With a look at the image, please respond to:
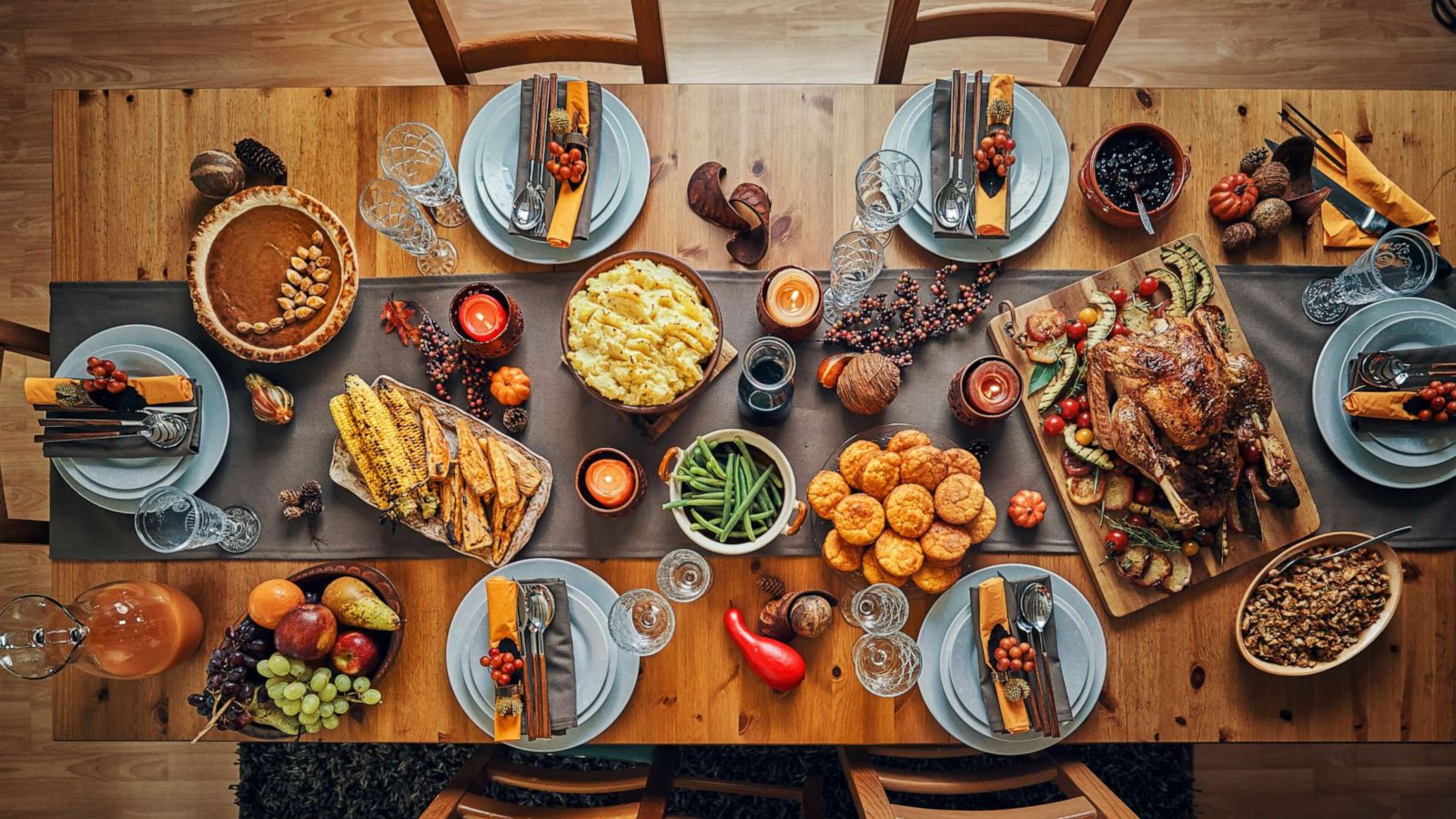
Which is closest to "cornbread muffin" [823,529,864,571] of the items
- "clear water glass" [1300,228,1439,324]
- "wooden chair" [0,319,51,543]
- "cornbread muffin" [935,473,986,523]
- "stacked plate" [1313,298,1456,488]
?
"cornbread muffin" [935,473,986,523]

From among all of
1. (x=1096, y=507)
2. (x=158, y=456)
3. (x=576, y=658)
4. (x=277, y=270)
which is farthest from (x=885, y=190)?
(x=158, y=456)

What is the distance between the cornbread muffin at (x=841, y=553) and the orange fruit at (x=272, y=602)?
132 cm

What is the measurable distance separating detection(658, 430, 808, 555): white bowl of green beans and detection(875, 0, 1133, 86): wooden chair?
1176 mm

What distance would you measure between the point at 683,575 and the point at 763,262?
34.1 inches

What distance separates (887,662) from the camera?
191 cm

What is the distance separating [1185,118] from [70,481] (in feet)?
10.3

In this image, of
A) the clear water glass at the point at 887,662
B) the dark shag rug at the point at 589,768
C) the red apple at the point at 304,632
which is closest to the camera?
the red apple at the point at 304,632

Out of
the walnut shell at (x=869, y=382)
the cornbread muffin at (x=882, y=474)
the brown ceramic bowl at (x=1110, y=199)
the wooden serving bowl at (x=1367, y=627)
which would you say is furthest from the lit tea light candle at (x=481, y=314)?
the wooden serving bowl at (x=1367, y=627)

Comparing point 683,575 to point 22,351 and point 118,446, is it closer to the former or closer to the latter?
point 118,446

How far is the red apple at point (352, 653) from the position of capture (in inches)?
73.3

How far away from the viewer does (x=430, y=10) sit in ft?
6.38

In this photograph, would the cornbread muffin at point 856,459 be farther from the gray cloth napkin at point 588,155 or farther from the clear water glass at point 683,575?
the gray cloth napkin at point 588,155

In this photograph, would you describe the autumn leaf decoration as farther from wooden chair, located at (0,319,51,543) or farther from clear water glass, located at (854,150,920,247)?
clear water glass, located at (854,150,920,247)

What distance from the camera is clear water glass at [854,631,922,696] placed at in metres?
1.88
